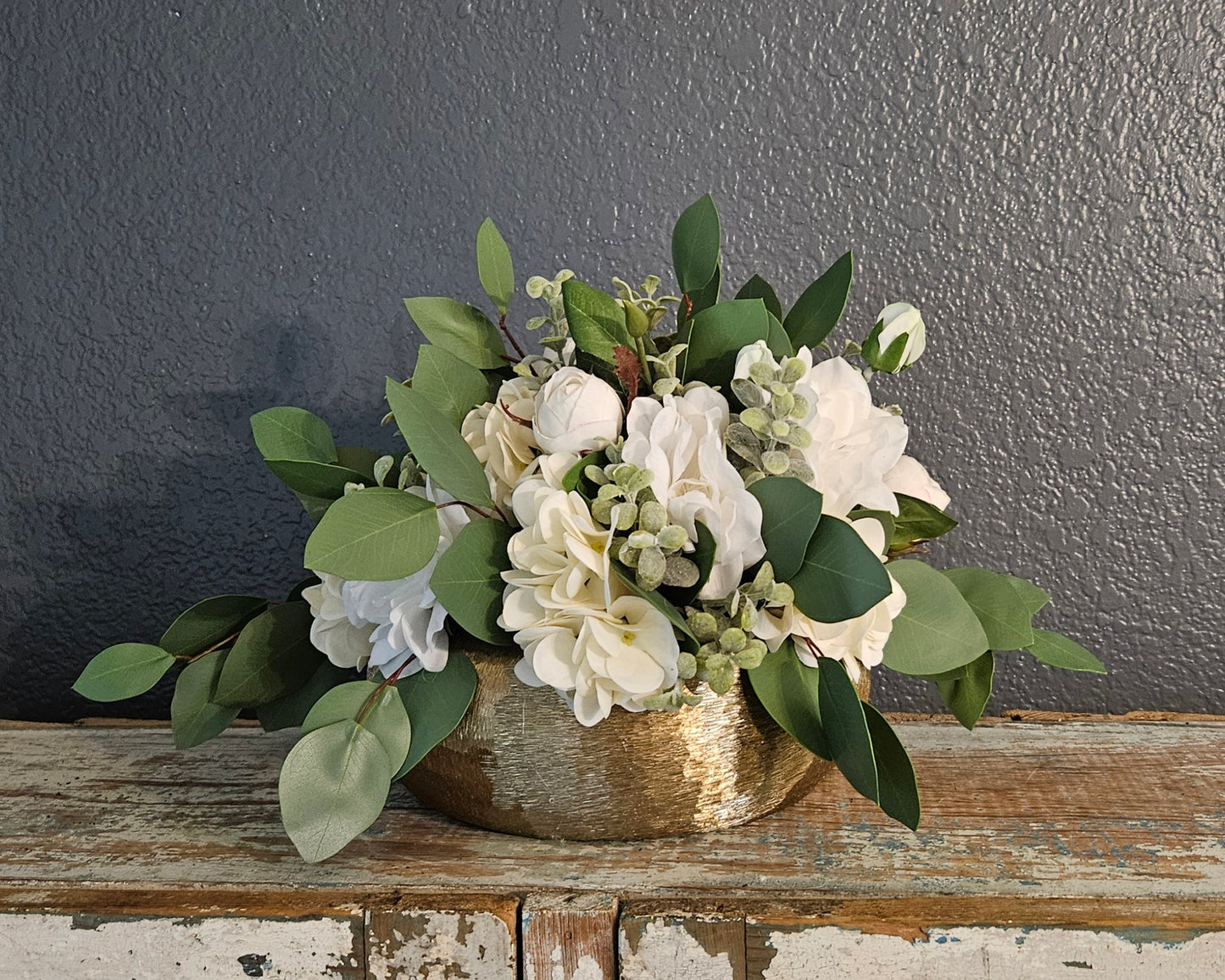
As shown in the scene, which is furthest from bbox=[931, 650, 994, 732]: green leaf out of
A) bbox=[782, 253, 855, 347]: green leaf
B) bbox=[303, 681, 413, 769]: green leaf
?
bbox=[303, 681, 413, 769]: green leaf

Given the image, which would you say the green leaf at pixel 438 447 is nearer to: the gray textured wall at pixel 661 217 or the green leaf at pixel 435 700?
the green leaf at pixel 435 700

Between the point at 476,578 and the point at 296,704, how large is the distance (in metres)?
0.24

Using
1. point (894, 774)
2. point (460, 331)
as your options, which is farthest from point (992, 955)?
point (460, 331)

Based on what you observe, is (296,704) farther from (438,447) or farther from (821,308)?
(821,308)

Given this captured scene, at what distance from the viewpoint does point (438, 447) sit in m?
0.53

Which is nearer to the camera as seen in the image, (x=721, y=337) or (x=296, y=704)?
(x=721, y=337)

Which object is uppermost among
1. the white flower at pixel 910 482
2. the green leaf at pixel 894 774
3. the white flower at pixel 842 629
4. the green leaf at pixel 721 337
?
the green leaf at pixel 721 337

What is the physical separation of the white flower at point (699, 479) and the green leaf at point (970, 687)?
218 mm

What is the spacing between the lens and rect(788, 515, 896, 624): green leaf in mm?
493

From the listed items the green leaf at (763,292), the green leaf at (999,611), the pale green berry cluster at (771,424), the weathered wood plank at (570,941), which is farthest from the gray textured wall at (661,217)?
the weathered wood plank at (570,941)

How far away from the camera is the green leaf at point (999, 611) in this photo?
619 mm

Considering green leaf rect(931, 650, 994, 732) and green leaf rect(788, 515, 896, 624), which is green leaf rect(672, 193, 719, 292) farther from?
green leaf rect(931, 650, 994, 732)

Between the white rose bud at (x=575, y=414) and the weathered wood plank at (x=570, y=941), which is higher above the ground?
the white rose bud at (x=575, y=414)

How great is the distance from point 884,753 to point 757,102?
0.63m
